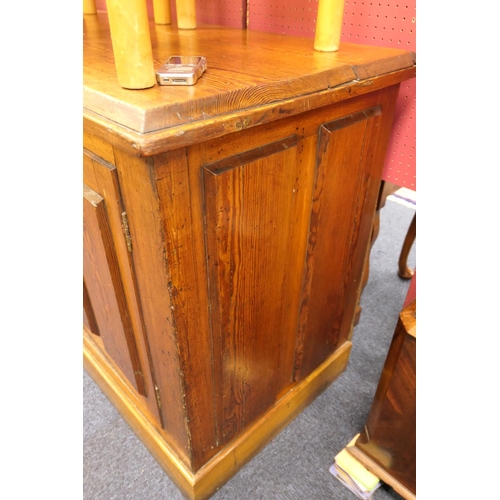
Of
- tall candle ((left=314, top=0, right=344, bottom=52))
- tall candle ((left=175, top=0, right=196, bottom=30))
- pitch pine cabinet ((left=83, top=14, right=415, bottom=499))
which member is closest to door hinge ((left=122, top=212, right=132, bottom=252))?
pitch pine cabinet ((left=83, top=14, right=415, bottom=499))

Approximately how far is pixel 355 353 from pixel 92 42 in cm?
133

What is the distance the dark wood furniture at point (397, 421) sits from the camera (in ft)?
3.01

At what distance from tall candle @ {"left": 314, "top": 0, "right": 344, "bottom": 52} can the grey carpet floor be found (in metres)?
1.09

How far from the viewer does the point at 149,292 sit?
773 millimetres

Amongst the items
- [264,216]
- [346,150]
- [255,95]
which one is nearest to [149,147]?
[255,95]

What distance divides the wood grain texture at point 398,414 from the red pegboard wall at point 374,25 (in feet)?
1.41

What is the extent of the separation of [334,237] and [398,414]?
0.46m

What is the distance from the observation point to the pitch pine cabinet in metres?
0.61

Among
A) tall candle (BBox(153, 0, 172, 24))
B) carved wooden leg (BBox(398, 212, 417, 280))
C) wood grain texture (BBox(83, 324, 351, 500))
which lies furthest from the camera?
carved wooden leg (BBox(398, 212, 417, 280))

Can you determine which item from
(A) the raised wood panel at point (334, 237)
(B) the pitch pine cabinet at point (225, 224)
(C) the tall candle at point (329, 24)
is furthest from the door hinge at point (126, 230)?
(C) the tall candle at point (329, 24)

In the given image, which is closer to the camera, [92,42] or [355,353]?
[92,42]

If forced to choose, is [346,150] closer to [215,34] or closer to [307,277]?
[307,277]

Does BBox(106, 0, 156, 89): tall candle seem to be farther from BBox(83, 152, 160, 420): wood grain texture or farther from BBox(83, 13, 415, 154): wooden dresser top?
BBox(83, 152, 160, 420): wood grain texture

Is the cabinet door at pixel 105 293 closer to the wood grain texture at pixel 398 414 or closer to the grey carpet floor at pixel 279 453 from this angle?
the grey carpet floor at pixel 279 453
